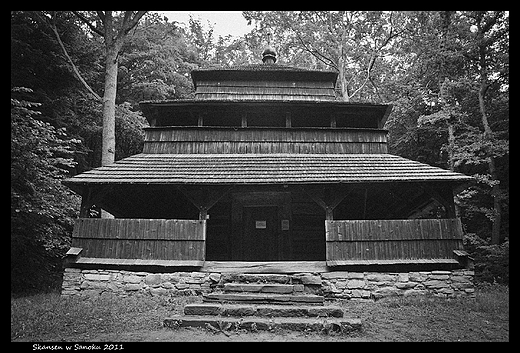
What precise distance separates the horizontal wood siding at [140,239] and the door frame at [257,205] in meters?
2.38

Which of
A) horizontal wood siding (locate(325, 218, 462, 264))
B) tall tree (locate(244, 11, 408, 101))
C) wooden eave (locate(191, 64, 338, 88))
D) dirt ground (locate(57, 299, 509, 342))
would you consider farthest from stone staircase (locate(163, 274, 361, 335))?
tall tree (locate(244, 11, 408, 101))

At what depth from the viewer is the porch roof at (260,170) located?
9148 mm

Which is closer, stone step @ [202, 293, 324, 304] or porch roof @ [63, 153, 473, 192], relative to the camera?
stone step @ [202, 293, 324, 304]

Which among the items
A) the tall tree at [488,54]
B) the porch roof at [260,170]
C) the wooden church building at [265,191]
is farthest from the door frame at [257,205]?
the tall tree at [488,54]

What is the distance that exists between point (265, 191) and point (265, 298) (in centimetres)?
479

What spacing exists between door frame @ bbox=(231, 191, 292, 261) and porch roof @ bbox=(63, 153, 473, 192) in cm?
141

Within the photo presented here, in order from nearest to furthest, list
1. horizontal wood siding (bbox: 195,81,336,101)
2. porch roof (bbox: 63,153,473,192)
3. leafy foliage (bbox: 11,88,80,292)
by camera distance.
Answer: leafy foliage (bbox: 11,88,80,292) < porch roof (bbox: 63,153,473,192) < horizontal wood siding (bbox: 195,81,336,101)

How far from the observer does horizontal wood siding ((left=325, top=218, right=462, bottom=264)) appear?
905cm

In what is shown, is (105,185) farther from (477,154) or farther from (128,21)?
(477,154)

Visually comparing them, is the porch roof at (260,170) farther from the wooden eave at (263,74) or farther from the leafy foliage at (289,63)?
the wooden eave at (263,74)

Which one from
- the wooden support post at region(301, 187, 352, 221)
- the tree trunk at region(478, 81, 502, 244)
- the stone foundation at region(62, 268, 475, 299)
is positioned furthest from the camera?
the tree trunk at region(478, 81, 502, 244)

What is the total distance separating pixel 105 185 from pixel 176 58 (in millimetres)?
14450

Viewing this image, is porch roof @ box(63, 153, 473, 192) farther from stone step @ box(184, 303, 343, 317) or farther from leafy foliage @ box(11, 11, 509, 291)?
stone step @ box(184, 303, 343, 317)
